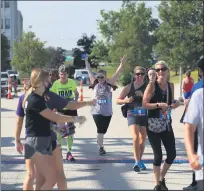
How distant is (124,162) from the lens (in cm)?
934

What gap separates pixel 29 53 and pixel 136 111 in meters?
54.9

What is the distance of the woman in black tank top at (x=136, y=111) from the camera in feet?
27.2

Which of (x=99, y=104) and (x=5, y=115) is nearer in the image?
(x=99, y=104)

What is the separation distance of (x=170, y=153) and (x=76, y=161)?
293 cm

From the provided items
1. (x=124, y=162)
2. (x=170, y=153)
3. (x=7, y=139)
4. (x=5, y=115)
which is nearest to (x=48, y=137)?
(x=170, y=153)

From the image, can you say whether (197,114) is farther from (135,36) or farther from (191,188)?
(135,36)

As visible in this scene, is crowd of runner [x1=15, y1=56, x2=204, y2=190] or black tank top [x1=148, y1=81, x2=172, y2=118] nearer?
crowd of runner [x1=15, y1=56, x2=204, y2=190]

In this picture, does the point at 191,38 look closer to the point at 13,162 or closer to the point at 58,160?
the point at 13,162

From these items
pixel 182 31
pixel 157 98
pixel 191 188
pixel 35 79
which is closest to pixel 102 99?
pixel 157 98

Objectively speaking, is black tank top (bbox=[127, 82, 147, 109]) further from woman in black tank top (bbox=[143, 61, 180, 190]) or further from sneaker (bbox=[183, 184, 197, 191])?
sneaker (bbox=[183, 184, 197, 191])

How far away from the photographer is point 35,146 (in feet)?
17.9

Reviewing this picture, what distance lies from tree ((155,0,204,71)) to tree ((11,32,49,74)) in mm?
21059

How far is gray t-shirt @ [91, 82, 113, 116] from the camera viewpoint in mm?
9867

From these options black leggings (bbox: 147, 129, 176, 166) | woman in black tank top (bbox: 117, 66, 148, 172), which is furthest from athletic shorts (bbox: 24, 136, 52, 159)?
woman in black tank top (bbox: 117, 66, 148, 172)
